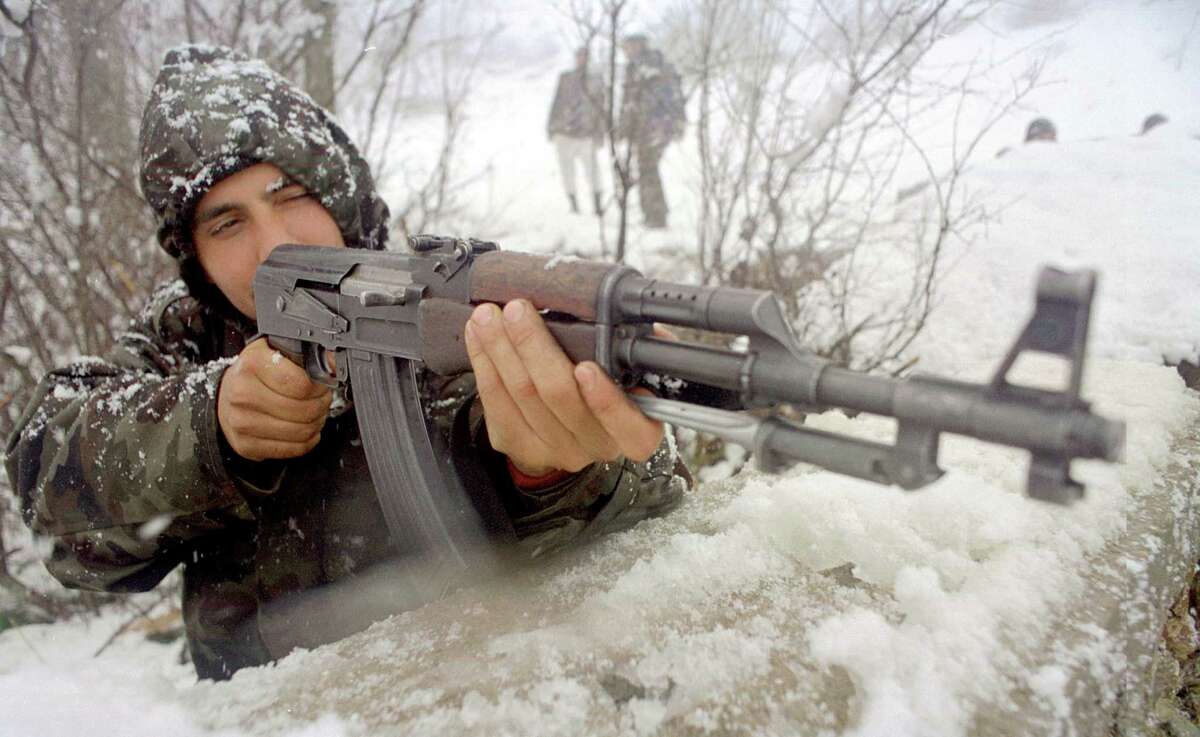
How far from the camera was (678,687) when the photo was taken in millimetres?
1015

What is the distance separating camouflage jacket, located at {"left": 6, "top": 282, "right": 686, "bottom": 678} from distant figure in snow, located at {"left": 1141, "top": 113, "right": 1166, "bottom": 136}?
3970mm

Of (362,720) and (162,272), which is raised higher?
(162,272)

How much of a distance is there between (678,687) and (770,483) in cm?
89

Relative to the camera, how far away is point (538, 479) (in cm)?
143

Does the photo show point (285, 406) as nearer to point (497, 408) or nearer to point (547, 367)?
point (497, 408)

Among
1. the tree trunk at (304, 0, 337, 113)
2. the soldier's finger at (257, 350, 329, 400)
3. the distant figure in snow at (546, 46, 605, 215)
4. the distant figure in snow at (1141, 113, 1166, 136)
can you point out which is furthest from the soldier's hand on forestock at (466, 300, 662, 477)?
the distant figure in snow at (546, 46, 605, 215)

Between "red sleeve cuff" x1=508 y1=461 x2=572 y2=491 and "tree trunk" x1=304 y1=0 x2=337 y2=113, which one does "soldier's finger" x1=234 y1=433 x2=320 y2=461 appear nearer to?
"red sleeve cuff" x1=508 y1=461 x2=572 y2=491

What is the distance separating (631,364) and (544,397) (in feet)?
0.50

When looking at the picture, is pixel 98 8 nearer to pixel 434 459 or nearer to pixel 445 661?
pixel 434 459

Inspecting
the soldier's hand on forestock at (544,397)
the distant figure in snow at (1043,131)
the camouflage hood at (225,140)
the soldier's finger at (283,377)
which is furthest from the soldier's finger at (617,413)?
the distant figure in snow at (1043,131)

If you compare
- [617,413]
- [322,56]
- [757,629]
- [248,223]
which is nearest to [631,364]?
[617,413]

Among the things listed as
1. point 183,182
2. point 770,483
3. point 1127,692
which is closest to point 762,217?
point 770,483

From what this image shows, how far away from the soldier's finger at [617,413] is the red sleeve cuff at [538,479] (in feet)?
1.18

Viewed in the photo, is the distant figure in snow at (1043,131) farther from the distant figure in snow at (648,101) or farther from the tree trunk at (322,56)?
the tree trunk at (322,56)
